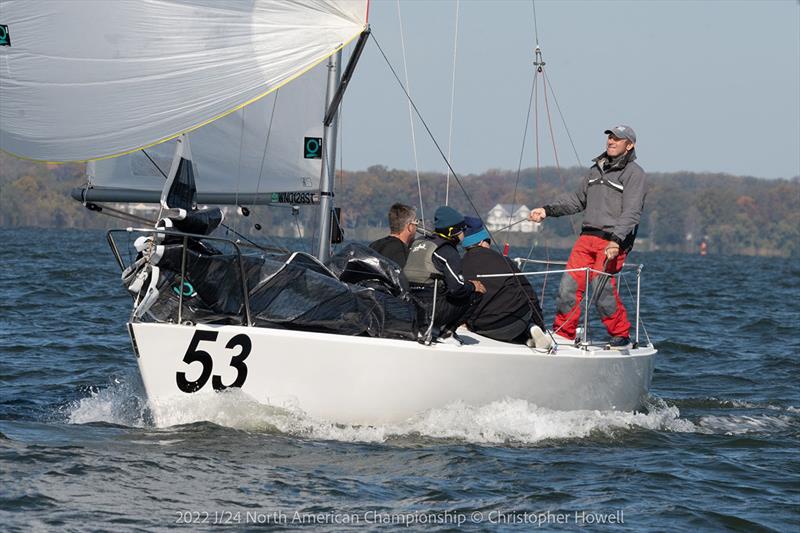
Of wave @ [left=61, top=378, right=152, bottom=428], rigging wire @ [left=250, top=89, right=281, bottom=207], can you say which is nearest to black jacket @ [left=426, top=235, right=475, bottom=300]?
wave @ [left=61, top=378, right=152, bottom=428]

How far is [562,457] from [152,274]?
2603 mm

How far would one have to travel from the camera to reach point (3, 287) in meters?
18.0

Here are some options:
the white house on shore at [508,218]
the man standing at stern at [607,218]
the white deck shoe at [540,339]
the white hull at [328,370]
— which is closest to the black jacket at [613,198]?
the man standing at stern at [607,218]

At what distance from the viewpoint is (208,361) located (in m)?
6.82

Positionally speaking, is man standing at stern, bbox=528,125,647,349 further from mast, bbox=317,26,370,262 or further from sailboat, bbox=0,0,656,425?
mast, bbox=317,26,370,262

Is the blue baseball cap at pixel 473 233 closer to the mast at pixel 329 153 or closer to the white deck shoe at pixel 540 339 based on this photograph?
the white deck shoe at pixel 540 339

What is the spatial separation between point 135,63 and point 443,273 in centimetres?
234

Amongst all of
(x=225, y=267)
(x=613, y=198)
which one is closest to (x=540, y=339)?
(x=613, y=198)

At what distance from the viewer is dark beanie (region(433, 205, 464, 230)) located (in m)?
7.50

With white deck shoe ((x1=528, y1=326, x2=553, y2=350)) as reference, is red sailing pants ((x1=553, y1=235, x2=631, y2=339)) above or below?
above

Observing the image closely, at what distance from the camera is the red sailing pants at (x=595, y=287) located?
8344 mm

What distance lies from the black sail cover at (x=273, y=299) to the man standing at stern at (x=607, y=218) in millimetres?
1680

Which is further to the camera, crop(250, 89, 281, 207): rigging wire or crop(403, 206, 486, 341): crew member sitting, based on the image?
crop(250, 89, 281, 207): rigging wire

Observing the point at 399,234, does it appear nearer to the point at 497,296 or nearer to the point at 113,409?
the point at 497,296
